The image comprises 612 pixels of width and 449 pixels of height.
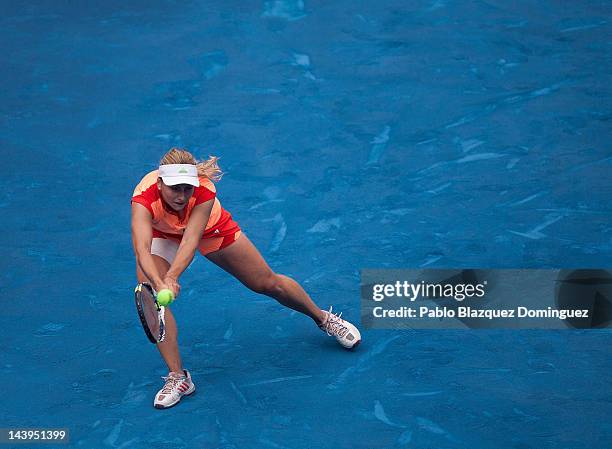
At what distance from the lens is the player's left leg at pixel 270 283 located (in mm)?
6293

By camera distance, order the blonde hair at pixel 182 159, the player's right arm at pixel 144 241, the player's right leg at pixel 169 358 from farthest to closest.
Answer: the player's right leg at pixel 169 358
the blonde hair at pixel 182 159
the player's right arm at pixel 144 241

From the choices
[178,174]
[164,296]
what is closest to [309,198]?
[178,174]

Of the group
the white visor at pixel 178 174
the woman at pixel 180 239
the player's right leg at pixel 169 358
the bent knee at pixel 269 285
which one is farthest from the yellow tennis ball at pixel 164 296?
the bent knee at pixel 269 285

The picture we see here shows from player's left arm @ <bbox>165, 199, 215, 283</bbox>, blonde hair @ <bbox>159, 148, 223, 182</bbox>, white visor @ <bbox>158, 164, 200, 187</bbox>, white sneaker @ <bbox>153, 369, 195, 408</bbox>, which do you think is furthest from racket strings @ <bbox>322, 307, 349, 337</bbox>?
white visor @ <bbox>158, 164, 200, 187</bbox>

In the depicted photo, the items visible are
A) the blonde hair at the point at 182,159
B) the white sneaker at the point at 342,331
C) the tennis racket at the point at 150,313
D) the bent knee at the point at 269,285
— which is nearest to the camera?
the tennis racket at the point at 150,313

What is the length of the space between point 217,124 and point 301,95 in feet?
2.94

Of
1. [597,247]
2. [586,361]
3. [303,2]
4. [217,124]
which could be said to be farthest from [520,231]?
[303,2]

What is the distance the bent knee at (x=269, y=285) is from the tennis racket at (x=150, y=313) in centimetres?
72

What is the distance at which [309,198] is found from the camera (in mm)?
8500

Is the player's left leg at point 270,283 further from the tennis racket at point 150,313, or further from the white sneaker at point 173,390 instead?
the white sneaker at point 173,390

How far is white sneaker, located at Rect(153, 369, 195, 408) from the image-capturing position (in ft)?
19.9

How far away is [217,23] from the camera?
1090 centimetres

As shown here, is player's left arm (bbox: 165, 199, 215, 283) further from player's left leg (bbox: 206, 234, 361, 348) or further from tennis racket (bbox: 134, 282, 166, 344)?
player's left leg (bbox: 206, 234, 361, 348)

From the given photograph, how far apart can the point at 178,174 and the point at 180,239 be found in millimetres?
526
